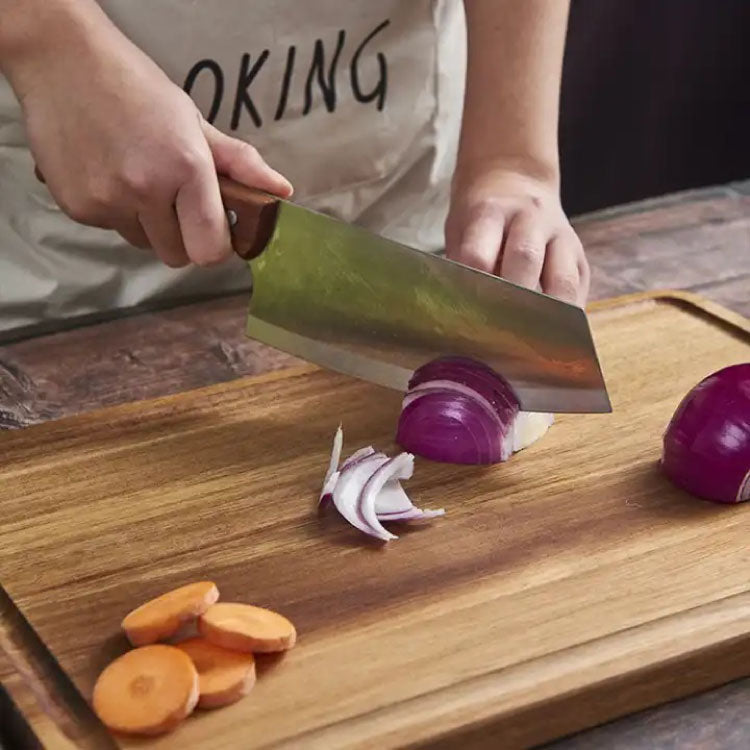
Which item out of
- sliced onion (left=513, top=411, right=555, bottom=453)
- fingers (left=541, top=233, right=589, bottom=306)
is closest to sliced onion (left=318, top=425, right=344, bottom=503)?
sliced onion (left=513, top=411, right=555, bottom=453)

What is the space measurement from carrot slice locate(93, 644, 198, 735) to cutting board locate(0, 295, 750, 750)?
0.02m

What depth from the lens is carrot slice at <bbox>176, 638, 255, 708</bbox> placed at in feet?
2.70

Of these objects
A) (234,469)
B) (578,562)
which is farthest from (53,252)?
(578,562)

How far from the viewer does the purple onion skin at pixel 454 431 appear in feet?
3.65

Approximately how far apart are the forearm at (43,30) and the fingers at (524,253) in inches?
16.1

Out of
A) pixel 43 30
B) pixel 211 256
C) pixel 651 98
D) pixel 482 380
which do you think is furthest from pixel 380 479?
pixel 651 98

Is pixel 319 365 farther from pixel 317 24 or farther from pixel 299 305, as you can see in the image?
pixel 317 24

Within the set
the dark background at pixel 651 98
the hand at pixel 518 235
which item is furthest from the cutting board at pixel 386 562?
the dark background at pixel 651 98

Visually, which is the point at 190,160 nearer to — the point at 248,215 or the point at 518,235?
the point at 248,215

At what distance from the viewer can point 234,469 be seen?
112 centimetres

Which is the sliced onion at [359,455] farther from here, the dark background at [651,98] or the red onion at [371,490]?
the dark background at [651,98]

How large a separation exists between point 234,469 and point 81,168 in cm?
28

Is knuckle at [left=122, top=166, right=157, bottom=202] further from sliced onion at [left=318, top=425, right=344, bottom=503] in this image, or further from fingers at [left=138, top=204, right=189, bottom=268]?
sliced onion at [left=318, top=425, right=344, bottom=503]

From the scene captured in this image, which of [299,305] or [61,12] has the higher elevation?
[61,12]
